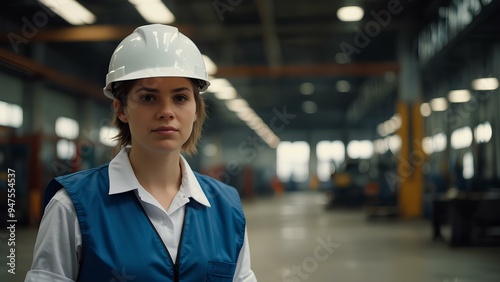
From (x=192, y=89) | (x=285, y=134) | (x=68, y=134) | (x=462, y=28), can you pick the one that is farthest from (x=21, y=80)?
(x=285, y=134)

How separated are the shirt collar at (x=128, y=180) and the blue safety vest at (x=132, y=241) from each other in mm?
22

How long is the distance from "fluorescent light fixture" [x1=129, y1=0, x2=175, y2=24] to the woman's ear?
663 cm

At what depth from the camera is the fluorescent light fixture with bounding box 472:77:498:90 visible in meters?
9.67

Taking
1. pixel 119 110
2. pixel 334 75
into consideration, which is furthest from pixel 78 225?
pixel 334 75

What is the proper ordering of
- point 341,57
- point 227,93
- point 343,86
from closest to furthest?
point 341,57 → point 227,93 → point 343,86

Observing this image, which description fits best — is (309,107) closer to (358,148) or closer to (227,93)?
(358,148)

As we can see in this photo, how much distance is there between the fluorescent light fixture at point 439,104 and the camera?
13840mm

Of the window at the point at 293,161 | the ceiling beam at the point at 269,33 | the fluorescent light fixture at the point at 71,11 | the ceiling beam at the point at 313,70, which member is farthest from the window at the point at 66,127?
the window at the point at 293,161

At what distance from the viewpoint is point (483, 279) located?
5.21 m

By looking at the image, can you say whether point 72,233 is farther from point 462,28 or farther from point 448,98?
point 448,98

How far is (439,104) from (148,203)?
46.4 feet

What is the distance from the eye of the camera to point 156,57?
146 centimetres

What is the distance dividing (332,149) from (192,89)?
32.3m

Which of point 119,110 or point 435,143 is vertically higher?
point 435,143
